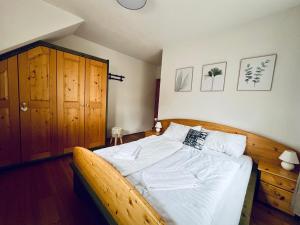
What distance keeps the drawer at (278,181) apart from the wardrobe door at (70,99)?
2997 millimetres

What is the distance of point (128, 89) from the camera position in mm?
4238

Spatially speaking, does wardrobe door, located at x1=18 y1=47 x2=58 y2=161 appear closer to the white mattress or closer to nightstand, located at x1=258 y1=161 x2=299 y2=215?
the white mattress

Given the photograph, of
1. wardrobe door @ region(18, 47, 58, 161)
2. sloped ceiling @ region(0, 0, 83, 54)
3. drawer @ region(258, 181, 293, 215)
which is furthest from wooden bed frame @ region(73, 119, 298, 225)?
sloped ceiling @ region(0, 0, 83, 54)

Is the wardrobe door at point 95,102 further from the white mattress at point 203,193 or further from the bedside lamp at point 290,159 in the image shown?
the bedside lamp at point 290,159

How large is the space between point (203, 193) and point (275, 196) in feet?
4.10

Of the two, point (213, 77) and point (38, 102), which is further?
point (213, 77)

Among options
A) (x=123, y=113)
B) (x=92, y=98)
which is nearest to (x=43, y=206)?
(x=92, y=98)

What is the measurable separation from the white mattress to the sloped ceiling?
1829mm

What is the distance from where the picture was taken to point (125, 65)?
407 centimetres

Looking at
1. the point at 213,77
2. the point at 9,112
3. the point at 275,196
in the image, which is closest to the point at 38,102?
the point at 9,112

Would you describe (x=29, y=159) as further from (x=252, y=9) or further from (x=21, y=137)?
(x=252, y=9)

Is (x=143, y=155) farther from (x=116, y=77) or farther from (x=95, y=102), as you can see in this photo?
(x=116, y=77)

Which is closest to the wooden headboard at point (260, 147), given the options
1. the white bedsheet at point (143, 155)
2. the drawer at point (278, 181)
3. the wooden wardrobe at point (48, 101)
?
the drawer at point (278, 181)

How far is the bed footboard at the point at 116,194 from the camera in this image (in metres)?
0.76
